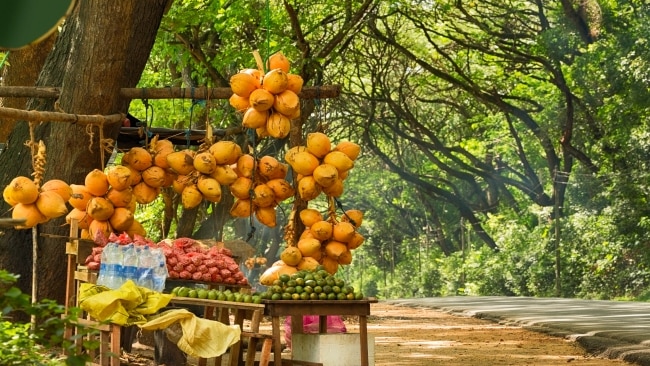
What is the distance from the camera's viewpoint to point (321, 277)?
24.6 feet

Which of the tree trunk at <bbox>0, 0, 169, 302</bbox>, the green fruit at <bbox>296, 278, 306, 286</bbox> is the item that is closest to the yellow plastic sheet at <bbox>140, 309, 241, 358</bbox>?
the green fruit at <bbox>296, 278, 306, 286</bbox>

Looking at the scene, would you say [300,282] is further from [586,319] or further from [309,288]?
[586,319]

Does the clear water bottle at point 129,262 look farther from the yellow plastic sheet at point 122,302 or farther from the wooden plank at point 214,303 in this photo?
the wooden plank at point 214,303

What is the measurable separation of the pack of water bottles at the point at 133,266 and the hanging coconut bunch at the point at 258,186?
80cm

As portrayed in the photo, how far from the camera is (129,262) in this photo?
7.15 meters

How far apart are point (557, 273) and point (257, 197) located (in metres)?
22.5

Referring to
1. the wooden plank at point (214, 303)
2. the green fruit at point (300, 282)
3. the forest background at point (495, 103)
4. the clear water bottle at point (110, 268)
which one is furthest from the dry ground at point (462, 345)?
the forest background at point (495, 103)

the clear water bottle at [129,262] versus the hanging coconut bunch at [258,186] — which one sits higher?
the hanging coconut bunch at [258,186]

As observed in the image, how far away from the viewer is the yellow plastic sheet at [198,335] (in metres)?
6.79

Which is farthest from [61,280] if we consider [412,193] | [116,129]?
[412,193]

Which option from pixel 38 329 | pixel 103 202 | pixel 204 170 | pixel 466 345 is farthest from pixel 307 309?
pixel 466 345

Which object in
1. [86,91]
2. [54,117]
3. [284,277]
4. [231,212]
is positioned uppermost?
[86,91]

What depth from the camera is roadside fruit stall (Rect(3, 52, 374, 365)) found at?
7297 mm

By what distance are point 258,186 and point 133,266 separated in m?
1.28
